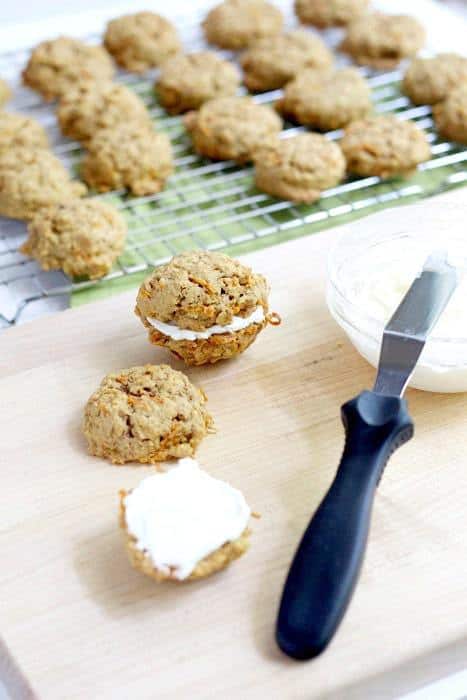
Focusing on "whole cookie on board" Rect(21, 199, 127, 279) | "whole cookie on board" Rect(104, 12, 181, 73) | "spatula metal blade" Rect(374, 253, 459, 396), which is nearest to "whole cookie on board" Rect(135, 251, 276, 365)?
"spatula metal blade" Rect(374, 253, 459, 396)

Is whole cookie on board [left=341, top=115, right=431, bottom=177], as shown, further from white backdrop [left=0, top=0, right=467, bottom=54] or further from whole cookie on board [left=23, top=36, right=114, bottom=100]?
whole cookie on board [left=23, top=36, right=114, bottom=100]

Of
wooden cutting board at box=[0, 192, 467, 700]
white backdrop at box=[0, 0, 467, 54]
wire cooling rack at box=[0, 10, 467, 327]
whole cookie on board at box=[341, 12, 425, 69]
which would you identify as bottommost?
wire cooling rack at box=[0, 10, 467, 327]

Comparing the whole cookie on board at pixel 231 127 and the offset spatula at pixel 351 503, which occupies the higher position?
the offset spatula at pixel 351 503

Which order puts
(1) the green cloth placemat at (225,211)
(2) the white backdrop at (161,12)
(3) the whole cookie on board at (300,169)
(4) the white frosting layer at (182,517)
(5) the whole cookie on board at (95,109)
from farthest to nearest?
(2) the white backdrop at (161,12) < (5) the whole cookie on board at (95,109) < (3) the whole cookie on board at (300,169) < (1) the green cloth placemat at (225,211) < (4) the white frosting layer at (182,517)

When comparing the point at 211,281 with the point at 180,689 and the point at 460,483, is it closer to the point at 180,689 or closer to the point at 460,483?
the point at 460,483

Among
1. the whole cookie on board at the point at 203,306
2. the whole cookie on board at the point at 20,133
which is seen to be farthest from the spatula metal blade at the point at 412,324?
the whole cookie on board at the point at 20,133

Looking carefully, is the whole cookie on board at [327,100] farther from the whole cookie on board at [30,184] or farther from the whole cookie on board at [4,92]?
the whole cookie on board at [4,92]
